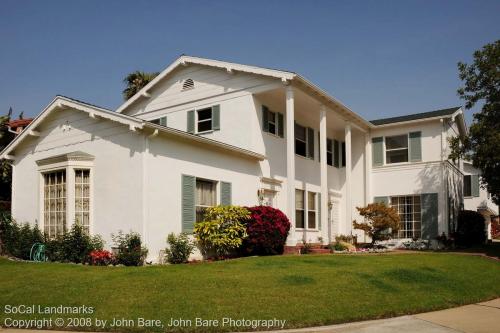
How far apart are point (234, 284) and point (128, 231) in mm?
5624

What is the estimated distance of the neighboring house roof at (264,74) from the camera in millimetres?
17641

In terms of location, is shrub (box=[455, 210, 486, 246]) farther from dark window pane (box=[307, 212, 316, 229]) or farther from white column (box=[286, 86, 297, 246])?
white column (box=[286, 86, 297, 246])

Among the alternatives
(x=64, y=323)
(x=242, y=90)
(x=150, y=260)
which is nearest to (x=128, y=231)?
(x=150, y=260)

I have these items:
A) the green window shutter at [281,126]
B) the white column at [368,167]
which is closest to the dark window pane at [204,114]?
the green window shutter at [281,126]

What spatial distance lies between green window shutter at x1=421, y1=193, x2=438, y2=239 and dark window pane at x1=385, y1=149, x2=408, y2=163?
222cm

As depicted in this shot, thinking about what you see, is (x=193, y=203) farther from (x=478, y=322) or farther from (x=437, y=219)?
(x=437, y=219)

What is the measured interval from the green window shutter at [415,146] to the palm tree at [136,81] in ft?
54.4

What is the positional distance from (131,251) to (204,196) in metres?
3.51

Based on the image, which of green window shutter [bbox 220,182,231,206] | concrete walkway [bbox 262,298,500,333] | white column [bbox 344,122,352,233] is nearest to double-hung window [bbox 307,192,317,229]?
white column [bbox 344,122,352,233]

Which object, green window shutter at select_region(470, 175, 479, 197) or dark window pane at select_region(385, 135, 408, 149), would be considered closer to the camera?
dark window pane at select_region(385, 135, 408, 149)

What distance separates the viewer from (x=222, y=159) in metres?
17.0

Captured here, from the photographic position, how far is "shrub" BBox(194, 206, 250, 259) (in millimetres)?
15078

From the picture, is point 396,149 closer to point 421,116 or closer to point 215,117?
point 421,116

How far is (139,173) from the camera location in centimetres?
1395
